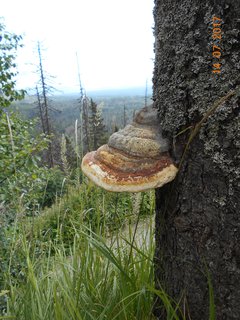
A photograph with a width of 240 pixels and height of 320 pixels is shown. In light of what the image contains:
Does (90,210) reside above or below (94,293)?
above

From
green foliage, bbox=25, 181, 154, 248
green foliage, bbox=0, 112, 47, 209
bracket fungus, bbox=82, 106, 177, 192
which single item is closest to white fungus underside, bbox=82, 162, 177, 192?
bracket fungus, bbox=82, 106, 177, 192

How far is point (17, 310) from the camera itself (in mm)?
1502

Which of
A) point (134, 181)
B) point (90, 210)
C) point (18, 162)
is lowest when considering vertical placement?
point (18, 162)

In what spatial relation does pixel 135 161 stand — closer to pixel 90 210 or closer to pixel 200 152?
pixel 200 152

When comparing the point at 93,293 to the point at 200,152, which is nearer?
the point at 200,152

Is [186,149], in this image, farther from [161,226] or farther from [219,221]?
[161,226]

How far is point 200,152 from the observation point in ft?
3.53

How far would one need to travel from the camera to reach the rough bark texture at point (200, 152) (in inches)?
39.1
